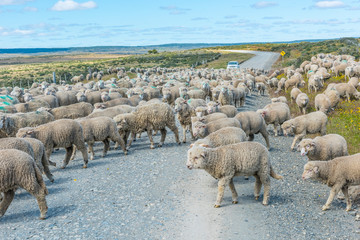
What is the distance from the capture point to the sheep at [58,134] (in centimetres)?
1093

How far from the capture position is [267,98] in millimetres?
27875

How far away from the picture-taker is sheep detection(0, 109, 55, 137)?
1262cm

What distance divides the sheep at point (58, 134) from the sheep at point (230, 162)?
15.7 feet

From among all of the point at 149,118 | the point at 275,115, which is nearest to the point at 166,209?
the point at 149,118

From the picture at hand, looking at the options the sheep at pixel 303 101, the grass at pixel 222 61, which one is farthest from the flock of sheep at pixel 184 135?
the grass at pixel 222 61

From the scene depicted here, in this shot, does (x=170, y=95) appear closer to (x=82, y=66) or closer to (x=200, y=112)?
(x=200, y=112)

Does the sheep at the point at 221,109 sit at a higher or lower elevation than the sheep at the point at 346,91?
higher

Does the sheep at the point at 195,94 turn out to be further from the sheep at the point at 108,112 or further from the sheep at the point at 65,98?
the sheep at the point at 65,98

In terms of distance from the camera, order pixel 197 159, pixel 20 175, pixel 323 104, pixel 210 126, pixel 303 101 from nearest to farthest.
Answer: pixel 20 175, pixel 197 159, pixel 210 126, pixel 323 104, pixel 303 101

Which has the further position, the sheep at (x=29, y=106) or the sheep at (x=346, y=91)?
the sheep at (x=346, y=91)

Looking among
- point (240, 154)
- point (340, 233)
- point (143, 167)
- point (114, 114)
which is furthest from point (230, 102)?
point (340, 233)

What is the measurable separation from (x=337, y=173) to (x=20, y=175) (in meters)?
6.93

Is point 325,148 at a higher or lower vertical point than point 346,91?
higher

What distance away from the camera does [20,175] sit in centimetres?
746
